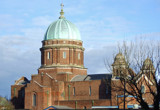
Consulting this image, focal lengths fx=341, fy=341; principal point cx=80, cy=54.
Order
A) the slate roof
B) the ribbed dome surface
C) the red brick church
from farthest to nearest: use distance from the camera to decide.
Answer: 1. the ribbed dome surface
2. the slate roof
3. the red brick church

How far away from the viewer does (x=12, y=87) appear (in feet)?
216

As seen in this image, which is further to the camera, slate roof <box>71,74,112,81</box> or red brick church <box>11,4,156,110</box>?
slate roof <box>71,74,112,81</box>

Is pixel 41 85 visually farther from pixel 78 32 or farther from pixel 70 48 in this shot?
pixel 78 32

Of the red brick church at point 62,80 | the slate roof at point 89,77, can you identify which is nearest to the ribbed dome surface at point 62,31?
the red brick church at point 62,80

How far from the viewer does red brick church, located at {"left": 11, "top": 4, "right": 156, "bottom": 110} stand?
57062 mm

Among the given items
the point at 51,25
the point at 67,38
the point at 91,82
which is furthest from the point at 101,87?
the point at 51,25

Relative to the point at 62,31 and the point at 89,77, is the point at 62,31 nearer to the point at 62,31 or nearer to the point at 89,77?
the point at 62,31

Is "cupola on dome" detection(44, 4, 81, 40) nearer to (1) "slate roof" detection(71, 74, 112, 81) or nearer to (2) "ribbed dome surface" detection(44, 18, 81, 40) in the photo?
(2) "ribbed dome surface" detection(44, 18, 81, 40)

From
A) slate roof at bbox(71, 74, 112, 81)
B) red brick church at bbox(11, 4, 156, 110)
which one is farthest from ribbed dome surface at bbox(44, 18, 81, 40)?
slate roof at bbox(71, 74, 112, 81)

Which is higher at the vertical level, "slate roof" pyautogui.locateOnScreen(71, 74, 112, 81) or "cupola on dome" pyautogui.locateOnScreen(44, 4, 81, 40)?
"cupola on dome" pyautogui.locateOnScreen(44, 4, 81, 40)

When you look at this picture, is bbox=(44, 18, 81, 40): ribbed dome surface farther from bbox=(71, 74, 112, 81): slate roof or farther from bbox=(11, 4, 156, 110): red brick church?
bbox=(71, 74, 112, 81): slate roof

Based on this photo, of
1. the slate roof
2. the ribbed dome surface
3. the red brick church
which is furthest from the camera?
the ribbed dome surface

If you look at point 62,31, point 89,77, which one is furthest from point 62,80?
point 62,31

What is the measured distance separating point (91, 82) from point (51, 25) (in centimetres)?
1385
